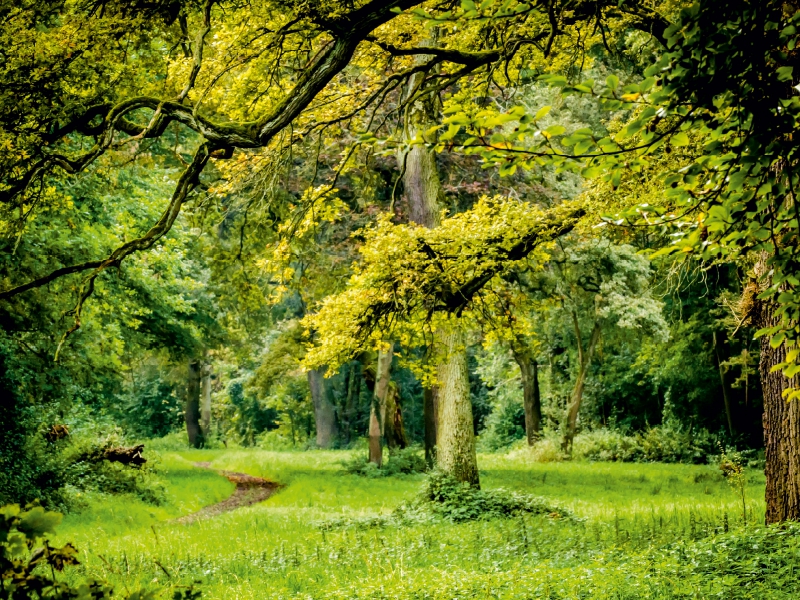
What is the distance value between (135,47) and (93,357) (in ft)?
27.3

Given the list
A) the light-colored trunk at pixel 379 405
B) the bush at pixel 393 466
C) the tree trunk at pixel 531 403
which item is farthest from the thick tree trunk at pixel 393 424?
the tree trunk at pixel 531 403

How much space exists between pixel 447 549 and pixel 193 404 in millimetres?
28047

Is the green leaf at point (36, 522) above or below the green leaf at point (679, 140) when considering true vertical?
below

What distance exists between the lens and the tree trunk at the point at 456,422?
1312 cm

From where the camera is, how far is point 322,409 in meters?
31.7

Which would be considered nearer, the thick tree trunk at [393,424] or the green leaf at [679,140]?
the green leaf at [679,140]

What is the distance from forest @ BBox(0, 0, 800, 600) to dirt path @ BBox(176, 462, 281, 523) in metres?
0.19

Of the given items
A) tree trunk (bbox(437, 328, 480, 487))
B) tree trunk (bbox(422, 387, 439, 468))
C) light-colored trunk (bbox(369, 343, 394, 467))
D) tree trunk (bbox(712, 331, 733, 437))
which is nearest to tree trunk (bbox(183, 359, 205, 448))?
light-colored trunk (bbox(369, 343, 394, 467))

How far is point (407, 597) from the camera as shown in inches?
235

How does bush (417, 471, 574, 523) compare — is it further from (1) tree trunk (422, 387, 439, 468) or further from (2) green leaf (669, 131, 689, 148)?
(2) green leaf (669, 131, 689, 148)

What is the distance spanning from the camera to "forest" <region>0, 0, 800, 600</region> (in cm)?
362

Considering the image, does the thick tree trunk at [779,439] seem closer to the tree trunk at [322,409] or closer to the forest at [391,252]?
the forest at [391,252]

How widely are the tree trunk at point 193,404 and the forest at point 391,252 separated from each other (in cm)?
1175

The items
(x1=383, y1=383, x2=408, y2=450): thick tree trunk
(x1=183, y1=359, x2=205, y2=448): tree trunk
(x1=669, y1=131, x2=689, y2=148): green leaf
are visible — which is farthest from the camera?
(x1=183, y1=359, x2=205, y2=448): tree trunk
